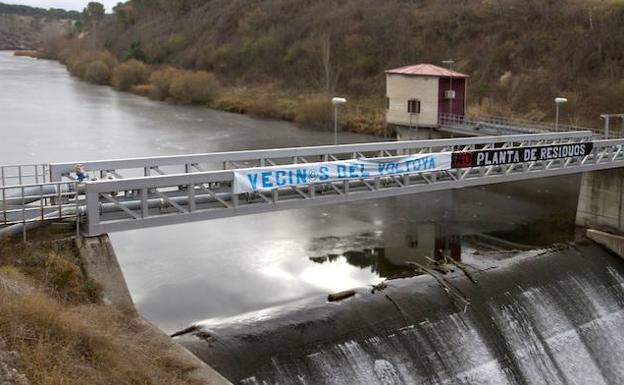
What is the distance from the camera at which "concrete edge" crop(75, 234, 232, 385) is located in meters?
13.7

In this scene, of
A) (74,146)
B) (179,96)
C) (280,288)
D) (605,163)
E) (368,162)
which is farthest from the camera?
(179,96)

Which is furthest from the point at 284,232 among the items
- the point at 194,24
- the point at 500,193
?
the point at 194,24

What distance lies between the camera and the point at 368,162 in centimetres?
2064

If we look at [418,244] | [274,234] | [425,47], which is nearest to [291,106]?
[425,47]

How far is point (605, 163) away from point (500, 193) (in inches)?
386

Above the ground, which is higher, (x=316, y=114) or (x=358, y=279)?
(x=316, y=114)

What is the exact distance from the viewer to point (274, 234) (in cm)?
2933

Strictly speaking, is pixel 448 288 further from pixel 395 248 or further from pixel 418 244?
pixel 418 244

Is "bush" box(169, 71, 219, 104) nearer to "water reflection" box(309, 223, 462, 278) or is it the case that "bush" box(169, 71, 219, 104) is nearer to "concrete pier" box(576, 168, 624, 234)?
"water reflection" box(309, 223, 462, 278)

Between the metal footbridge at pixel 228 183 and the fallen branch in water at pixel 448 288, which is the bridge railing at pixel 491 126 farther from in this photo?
the fallen branch in water at pixel 448 288

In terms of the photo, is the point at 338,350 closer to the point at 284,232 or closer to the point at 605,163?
the point at 284,232

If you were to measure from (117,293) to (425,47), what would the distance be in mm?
63256

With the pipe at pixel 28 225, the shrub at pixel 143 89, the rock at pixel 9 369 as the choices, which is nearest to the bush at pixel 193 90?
the shrub at pixel 143 89

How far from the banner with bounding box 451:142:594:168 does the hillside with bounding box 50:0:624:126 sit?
27168 mm
